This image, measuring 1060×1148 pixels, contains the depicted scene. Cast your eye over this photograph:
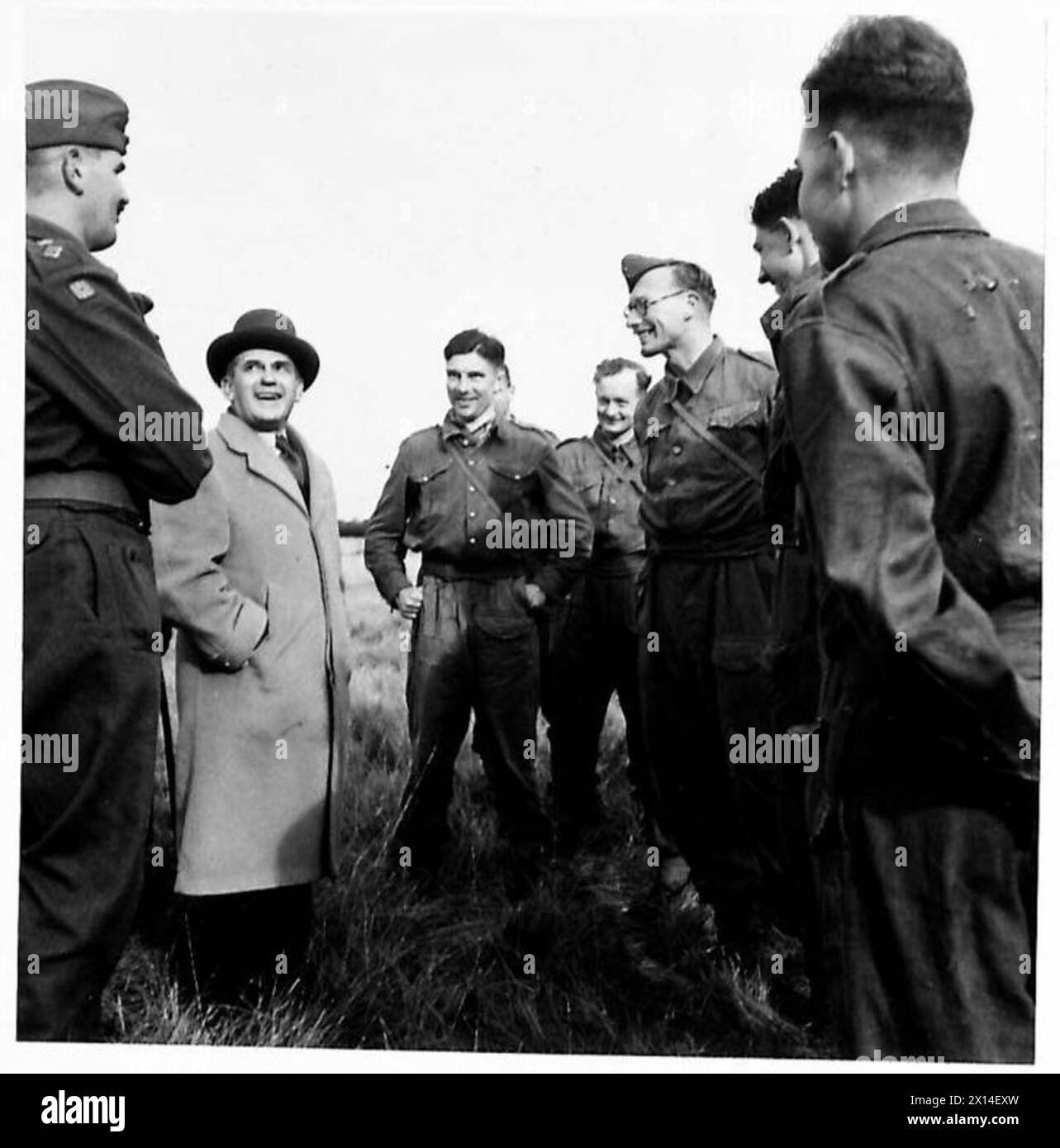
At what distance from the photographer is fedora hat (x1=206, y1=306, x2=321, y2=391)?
3.57m

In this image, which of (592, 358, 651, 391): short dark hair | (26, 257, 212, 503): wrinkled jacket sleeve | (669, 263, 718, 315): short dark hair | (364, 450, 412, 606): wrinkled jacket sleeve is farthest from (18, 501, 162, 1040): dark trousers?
(669, 263, 718, 315): short dark hair

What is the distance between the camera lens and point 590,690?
13.1 ft

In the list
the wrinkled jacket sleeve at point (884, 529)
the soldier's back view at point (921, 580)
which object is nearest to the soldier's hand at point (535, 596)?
the soldier's back view at point (921, 580)

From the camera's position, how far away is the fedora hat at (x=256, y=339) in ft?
11.7

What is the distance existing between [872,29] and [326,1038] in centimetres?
254

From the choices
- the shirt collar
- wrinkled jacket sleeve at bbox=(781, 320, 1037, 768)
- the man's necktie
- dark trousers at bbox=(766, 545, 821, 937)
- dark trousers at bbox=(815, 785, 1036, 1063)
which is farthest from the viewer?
the shirt collar

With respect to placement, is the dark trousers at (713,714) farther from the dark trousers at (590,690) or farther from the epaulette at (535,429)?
the epaulette at (535,429)

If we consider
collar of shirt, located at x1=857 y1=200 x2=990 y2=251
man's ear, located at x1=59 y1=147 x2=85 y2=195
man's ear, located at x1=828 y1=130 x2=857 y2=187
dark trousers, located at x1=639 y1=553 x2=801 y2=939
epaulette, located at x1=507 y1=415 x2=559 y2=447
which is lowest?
dark trousers, located at x1=639 y1=553 x2=801 y2=939

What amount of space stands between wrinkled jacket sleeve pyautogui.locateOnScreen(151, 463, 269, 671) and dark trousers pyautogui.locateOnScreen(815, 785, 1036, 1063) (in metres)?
1.44

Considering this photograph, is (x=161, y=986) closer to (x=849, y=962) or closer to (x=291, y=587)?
(x=291, y=587)

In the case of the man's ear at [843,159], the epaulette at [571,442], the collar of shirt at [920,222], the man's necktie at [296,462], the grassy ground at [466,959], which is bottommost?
the grassy ground at [466,959]

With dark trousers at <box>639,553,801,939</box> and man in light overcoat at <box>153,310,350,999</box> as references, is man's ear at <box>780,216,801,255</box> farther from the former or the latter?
man in light overcoat at <box>153,310,350,999</box>

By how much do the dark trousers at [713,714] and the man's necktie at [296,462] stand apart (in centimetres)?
94
